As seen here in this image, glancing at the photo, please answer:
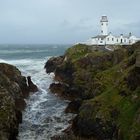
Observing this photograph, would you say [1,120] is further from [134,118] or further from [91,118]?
[134,118]

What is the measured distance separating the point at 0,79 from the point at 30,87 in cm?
1424

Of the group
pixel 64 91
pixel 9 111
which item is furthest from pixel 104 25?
pixel 9 111

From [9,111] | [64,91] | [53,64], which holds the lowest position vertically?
→ [64,91]

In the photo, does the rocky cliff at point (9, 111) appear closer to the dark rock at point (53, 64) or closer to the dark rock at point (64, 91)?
the dark rock at point (64, 91)

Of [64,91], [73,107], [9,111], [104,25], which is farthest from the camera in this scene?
[104,25]

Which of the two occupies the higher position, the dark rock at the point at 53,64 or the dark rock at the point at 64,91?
the dark rock at the point at 53,64

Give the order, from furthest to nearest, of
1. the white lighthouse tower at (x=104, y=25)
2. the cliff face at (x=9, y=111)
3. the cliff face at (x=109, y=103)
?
the white lighthouse tower at (x=104, y=25) → the cliff face at (x=9, y=111) → the cliff face at (x=109, y=103)

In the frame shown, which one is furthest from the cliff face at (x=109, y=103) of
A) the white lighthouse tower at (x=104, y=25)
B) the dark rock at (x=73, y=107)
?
the white lighthouse tower at (x=104, y=25)

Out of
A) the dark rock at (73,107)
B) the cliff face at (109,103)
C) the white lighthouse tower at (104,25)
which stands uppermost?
the white lighthouse tower at (104,25)

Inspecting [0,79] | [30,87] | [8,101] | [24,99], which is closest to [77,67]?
[30,87]

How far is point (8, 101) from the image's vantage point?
40.0 m

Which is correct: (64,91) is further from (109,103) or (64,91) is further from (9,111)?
(9,111)

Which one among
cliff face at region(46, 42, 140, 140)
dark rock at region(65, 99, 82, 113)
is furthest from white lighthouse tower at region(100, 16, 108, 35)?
dark rock at region(65, 99, 82, 113)

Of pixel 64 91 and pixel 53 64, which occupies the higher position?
pixel 53 64
